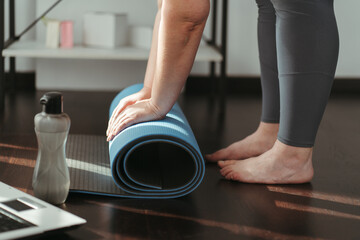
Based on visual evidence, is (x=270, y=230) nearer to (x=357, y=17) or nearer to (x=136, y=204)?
(x=136, y=204)

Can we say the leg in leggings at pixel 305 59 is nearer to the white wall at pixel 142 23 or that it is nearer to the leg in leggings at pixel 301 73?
the leg in leggings at pixel 301 73

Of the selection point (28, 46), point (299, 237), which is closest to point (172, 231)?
point (299, 237)

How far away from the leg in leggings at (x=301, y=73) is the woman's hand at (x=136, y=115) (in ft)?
0.98

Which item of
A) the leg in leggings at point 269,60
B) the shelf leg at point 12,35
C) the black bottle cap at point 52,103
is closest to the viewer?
the black bottle cap at point 52,103

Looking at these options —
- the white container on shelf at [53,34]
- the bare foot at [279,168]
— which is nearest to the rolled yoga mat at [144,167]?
the bare foot at [279,168]

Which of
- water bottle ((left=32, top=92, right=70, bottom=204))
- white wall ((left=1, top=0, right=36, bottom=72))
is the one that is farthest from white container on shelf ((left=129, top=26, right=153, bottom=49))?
water bottle ((left=32, top=92, right=70, bottom=204))

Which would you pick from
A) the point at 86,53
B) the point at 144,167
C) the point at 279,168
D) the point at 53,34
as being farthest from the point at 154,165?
the point at 53,34

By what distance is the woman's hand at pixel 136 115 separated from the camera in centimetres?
141

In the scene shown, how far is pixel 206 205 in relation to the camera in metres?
1.32

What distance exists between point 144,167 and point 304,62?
0.45 m

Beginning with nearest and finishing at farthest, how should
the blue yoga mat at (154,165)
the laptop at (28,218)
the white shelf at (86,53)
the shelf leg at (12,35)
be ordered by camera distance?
the laptop at (28,218) < the blue yoga mat at (154,165) < the white shelf at (86,53) < the shelf leg at (12,35)

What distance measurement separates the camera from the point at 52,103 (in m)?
1.17

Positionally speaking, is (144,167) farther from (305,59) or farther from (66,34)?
(66,34)

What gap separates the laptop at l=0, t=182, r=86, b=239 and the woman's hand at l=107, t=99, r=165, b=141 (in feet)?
1.08
